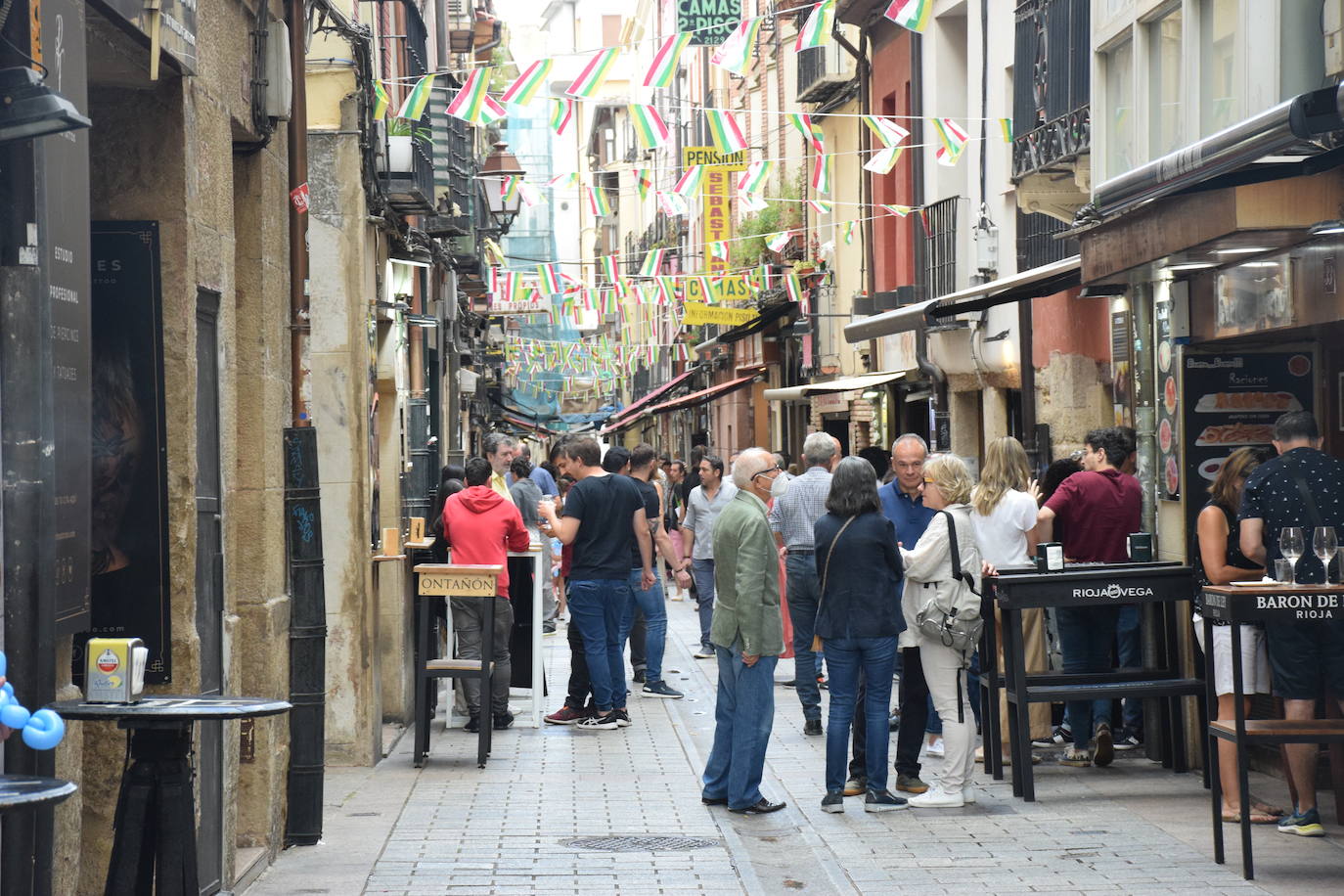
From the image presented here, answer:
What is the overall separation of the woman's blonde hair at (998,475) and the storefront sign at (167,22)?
5685 millimetres

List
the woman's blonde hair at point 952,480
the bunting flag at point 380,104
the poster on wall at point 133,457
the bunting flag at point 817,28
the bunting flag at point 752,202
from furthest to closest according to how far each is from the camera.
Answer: the bunting flag at point 752,202 < the bunting flag at point 817,28 < the bunting flag at point 380,104 < the woman's blonde hair at point 952,480 < the poster on wall at point 133,457

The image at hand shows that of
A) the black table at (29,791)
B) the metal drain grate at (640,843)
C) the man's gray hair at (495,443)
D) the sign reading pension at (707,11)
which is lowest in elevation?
the metal drain grate at (640,843)

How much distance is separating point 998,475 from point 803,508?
8.70 feet

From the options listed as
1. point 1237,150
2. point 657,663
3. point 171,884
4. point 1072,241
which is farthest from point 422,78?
point 171,884

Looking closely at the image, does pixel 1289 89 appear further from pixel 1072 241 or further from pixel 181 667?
pixel 1072 241

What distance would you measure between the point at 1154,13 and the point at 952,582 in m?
4.15

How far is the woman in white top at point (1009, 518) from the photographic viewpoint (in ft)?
36.0

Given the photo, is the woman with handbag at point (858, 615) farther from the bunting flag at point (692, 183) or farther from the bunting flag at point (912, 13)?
the bunting flag at point (692, 183)

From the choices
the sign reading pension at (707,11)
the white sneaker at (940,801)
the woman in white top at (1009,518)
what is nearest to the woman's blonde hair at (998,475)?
the woman in white top at (1009,518)

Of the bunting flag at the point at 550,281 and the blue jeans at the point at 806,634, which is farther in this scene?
the bunting flag at the point at 550,281

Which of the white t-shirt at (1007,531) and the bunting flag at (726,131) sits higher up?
the bunting flag at (726,131)

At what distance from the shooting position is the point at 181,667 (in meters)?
6.91

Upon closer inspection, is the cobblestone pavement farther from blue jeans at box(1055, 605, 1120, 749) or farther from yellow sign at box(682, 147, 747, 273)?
yellow sign at box(682, 147, 747, 273)

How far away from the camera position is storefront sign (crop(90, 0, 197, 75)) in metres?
6.07
